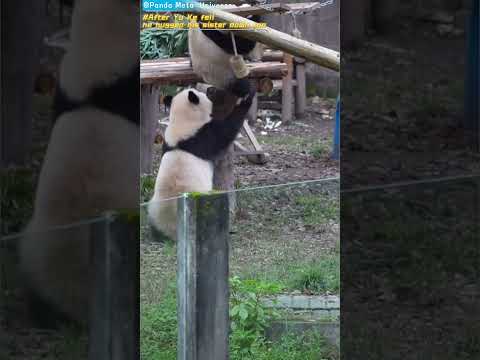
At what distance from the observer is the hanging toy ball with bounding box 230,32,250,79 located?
4.53 m

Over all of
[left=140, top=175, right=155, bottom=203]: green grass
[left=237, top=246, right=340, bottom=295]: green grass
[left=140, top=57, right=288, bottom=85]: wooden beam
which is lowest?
[left=237, top=246, right=340, bottom=295]: green grass

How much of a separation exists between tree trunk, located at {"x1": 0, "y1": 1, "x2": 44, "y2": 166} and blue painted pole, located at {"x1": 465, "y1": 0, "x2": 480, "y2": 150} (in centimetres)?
230

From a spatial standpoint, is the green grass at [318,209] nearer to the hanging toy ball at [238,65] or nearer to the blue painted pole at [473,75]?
the hanging toy ball at [238,65]

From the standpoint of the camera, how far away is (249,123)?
4.56 metres

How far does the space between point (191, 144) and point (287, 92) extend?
572 millimetres

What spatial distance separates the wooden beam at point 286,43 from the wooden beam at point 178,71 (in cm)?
12

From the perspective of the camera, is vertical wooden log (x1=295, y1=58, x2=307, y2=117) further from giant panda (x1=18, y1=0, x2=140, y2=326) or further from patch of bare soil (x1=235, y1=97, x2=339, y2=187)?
giant panda (x1=18, y1=0, x2=140, y2=326)

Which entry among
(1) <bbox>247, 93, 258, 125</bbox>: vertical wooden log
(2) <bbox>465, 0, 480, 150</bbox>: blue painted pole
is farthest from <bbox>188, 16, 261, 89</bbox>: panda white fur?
(2) <bbox>465, 0, 480, 150</bbox>: blue painted pole

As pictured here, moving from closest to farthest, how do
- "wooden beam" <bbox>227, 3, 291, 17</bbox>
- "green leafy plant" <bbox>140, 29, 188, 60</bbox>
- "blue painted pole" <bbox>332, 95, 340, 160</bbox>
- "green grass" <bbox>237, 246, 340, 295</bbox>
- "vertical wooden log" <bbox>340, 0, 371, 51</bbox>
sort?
"green leafy plant" <bbox>140, 29, 188, 60</bbox>, "wooden beam" <bbox>227, 3, 291, 17</bbox>, "blue painted pole" <bbox>332, 95, 340, 160</bbox>, "green grass" <bbox>237, 246, 340, 295</bbox>, "vertical wooden log" <bbox>340, 0, 371, 51</bbox>

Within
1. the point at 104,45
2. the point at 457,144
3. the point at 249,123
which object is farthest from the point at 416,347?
the point at 104,45

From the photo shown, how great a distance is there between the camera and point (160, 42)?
4.41 metres

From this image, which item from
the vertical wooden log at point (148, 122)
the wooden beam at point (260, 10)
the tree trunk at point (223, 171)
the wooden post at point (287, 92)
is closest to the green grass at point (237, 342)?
the tree trunk at point (223, 171)

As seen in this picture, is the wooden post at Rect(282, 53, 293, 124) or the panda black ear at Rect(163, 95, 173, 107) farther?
the wooden post at Rect(282, 53, 293, 124)

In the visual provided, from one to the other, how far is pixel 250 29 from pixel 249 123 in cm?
46
